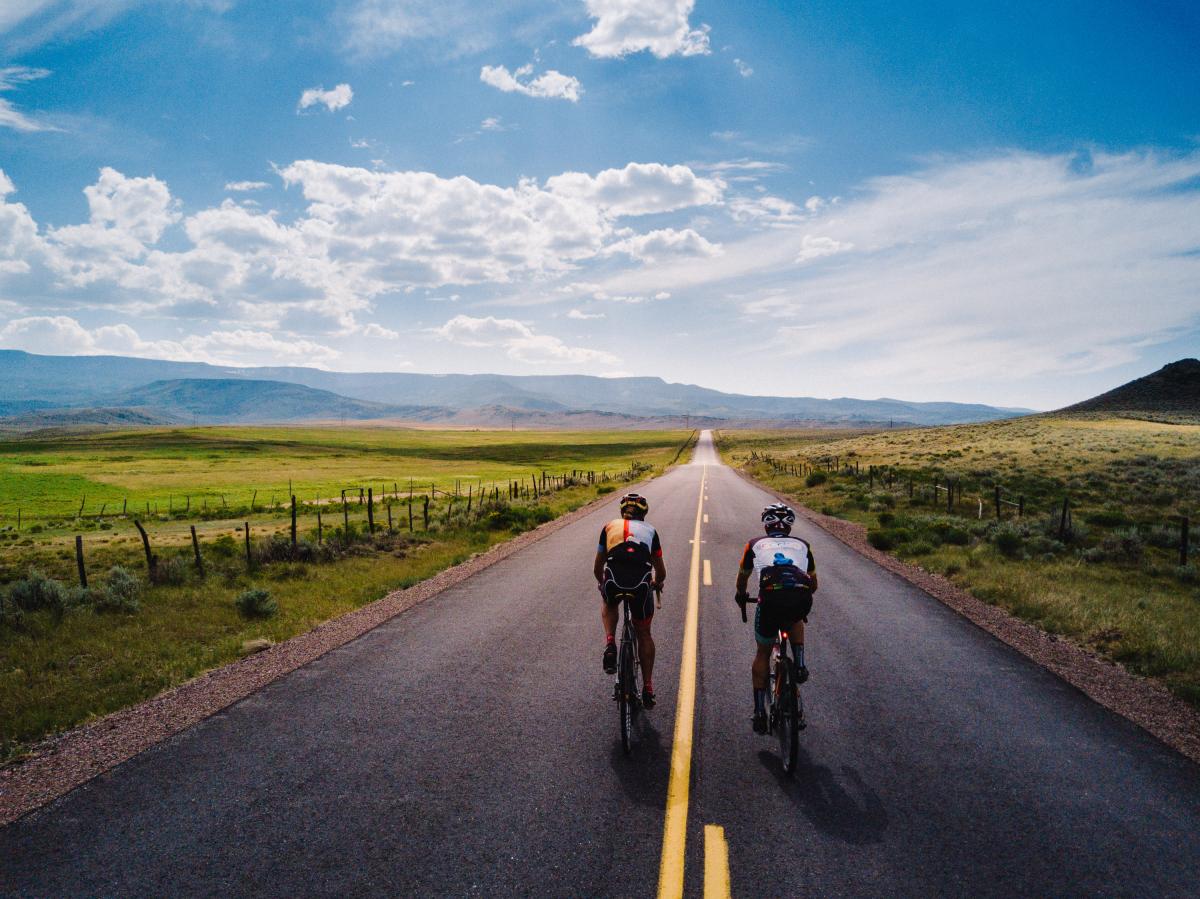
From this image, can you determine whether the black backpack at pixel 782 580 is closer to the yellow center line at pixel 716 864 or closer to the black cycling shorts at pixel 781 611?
the black cycling shorts at pixel 781 611

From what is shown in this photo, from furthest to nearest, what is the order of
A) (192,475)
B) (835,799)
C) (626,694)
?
(192,475) < (626,694) < (835,799)

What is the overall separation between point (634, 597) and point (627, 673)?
71cm

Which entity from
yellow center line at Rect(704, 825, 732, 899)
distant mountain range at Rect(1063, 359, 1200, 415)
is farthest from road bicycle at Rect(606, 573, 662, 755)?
distant mountain range at Rect(1063, 359, 1200, 415)

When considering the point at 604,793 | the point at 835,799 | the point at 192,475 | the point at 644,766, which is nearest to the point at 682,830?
the point at 604,793

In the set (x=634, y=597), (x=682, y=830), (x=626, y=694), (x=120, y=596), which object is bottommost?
(x=120, y=596)

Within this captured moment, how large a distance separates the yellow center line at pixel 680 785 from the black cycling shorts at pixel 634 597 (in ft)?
3.90

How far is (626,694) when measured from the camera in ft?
18.7

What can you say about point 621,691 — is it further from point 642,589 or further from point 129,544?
point 129,544

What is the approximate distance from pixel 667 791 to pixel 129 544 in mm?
26726

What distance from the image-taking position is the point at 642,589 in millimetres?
6070

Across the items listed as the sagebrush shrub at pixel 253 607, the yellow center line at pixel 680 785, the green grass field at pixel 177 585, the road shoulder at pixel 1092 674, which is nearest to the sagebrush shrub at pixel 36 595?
the green grass field at pixel 177 585

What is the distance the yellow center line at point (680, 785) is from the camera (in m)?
3.96

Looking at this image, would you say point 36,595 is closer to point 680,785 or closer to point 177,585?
point 177,585

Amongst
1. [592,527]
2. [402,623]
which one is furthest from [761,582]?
[592,527]
